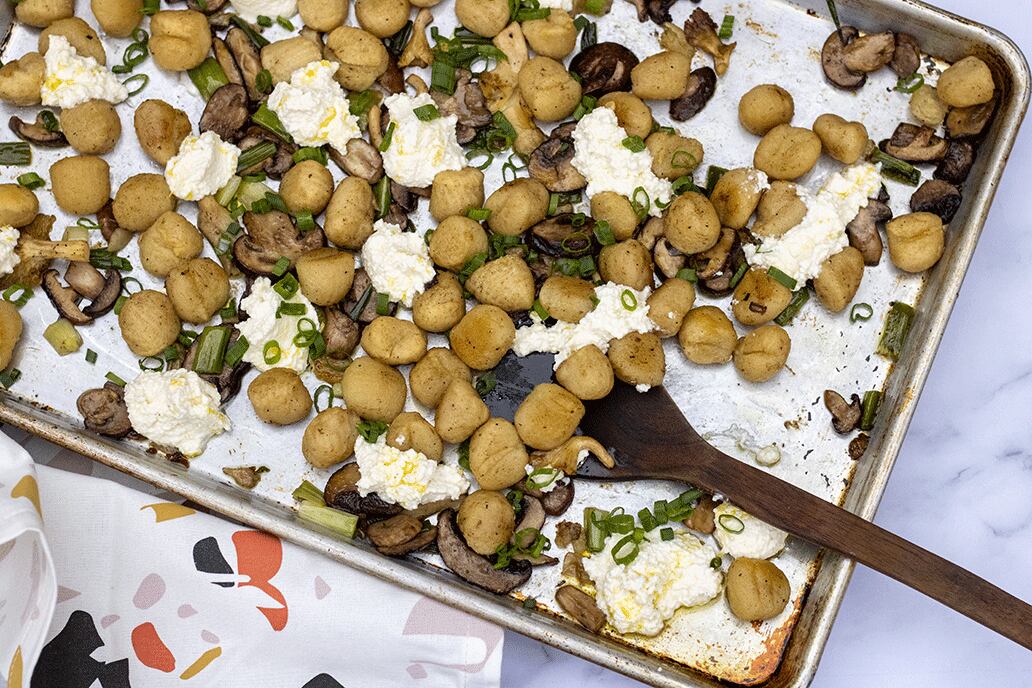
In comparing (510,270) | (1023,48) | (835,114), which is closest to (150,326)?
(510,270)

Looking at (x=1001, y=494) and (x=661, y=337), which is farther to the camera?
(x=1001, y=494)

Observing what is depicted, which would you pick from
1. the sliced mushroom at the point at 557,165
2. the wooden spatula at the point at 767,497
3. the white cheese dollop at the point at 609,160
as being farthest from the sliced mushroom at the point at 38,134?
the wooden spatula at the point at 767,497

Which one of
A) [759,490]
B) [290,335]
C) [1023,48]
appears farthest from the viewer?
[1023,48]

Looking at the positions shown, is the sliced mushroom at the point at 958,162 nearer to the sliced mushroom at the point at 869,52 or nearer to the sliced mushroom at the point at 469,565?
the sliced mushroom at the point at 869,52

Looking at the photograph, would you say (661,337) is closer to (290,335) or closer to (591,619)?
(591,619)

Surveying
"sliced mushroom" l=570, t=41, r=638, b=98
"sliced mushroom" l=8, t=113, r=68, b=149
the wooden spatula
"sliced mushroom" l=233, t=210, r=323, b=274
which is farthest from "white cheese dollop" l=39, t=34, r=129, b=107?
the wooden spatula

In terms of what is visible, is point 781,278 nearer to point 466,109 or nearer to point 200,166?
point 466,109

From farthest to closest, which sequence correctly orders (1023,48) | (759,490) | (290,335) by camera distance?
(1023,48)
(290,335)
(759,490)
